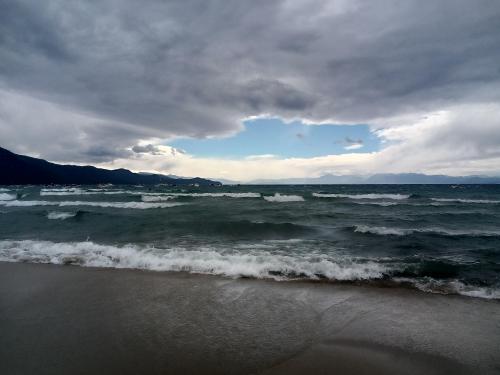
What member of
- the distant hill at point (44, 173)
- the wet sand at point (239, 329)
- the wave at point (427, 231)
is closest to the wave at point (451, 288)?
the wet sand at point (239, 329)

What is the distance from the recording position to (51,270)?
8898 millimetres

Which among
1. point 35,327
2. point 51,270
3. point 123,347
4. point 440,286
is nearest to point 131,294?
point 35,327

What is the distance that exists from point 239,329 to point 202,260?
4648mm

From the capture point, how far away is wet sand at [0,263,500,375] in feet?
13.4

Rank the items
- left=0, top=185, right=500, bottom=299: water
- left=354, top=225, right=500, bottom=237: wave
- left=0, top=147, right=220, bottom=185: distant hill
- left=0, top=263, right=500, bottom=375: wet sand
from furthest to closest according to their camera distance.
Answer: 1. left=0, top=147, right=220, bottom=185: distant hill
2. left=354, top=225, right=500, bottom=237: wave
3. left=0, top=185, right=500, bottom=299: water
4. left=0, top=263, right=500, bottom=375: wet sand

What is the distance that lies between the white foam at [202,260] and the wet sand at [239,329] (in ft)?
2.82

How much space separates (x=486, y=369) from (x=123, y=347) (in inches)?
A: 199

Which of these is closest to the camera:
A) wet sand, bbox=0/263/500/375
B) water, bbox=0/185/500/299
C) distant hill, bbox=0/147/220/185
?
wet sand, bbox=0/263/500/375

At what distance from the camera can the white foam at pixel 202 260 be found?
8.38 metres

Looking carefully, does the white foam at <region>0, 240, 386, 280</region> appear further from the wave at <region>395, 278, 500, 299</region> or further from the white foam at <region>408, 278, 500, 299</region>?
the white foam at <region>408, 278, 500, 299</region>

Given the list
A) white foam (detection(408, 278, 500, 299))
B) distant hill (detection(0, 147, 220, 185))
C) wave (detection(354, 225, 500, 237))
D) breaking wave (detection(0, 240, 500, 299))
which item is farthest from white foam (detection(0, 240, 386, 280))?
distant hill (detection(0, 147, 220, 185))

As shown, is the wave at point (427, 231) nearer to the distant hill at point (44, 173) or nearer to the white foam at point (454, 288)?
the white foam at point (454, 288)

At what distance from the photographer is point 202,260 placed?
31.2 ft

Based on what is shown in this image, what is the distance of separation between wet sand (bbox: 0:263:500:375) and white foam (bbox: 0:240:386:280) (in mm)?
860
